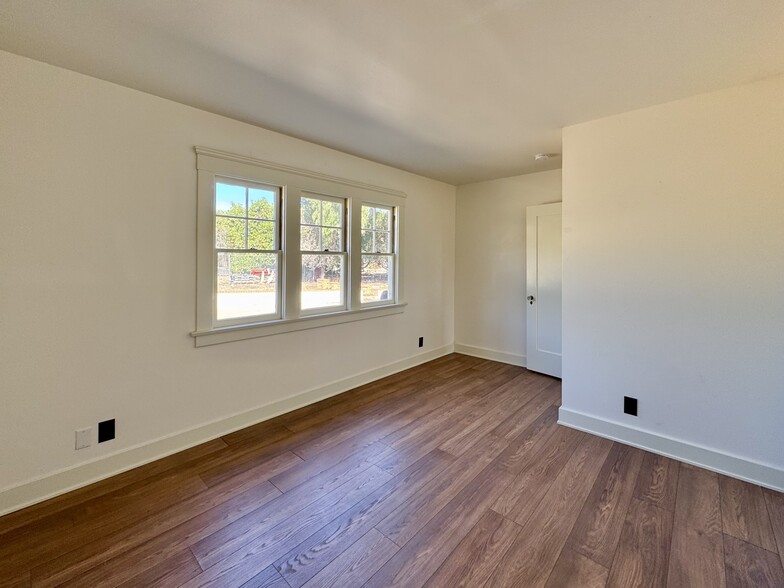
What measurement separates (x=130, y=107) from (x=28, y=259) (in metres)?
1.12

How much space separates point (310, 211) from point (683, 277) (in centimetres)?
307

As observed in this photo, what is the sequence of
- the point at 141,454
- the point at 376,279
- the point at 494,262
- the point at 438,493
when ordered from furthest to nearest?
1. the point at 494,262
2. the point at 376,279
3. the point at 141,454
4. the point at 438,493

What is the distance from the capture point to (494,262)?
4660mm

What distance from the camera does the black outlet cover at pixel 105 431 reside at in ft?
7.00

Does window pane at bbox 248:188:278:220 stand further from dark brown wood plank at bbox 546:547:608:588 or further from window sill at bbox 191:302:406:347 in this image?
dark brown wood plank at bbox 546:547:608:588

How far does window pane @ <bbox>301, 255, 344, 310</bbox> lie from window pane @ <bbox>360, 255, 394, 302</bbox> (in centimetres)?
35

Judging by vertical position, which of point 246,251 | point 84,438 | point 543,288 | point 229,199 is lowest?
point 84,438

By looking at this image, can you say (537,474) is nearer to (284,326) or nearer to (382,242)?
(284,326)

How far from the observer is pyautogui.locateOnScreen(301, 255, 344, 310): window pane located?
128 inches

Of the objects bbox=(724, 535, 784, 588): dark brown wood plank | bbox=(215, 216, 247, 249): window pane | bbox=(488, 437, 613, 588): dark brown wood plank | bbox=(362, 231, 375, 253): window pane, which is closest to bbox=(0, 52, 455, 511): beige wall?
bbox=(215, 216, 247, 249): window pane

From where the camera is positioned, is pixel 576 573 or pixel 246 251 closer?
pixel 576 573

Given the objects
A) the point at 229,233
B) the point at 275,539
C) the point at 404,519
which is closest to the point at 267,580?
the point at 275,539

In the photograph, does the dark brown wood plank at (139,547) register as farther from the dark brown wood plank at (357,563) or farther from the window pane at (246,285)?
the window pane at (246,285)

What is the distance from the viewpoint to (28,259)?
74.3 inches
